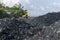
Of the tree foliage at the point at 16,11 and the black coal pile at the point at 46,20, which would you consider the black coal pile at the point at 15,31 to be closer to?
the black coal pile at the point at 46,20

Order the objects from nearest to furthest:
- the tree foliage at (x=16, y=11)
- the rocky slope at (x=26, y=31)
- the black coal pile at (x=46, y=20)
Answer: the rocky slope at (x=26, y=31)
the black coal pile at (x=46, y=20)
the tree foliage at (x=16, y=11)

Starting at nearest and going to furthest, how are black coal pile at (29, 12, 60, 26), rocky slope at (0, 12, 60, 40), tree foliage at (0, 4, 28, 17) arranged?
rocky slope at (0, 12, 60, 40) → black coal pile at (29, 12, 60, 26) → tree foliage at (0, 4, 28, 17)

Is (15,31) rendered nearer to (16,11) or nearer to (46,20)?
(46,20)

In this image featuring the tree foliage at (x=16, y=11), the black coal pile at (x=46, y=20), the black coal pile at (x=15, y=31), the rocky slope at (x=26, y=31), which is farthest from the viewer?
the tree foliage at (x=16, y=11)

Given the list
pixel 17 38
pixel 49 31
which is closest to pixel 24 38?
pixel 17 38

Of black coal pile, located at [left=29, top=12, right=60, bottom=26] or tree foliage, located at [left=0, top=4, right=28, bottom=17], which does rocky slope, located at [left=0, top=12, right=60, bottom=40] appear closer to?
black coal pile, located at [left=29, top=12, right=60, bottom=26]

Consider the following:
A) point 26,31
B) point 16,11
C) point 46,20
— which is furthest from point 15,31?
point 16,11

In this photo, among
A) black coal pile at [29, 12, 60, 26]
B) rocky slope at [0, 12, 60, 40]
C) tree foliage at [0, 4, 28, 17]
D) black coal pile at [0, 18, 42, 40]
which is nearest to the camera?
rocky slope at [0, 12, 60, 40]

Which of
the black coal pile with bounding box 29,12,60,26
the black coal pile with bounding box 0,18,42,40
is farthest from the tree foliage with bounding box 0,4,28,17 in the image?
the black coal pile with bounding box 0,18,42,40

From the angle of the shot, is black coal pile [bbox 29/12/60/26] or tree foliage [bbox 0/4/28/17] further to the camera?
tree foliage [bbox 0/4/28/17]

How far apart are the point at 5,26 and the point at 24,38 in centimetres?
162

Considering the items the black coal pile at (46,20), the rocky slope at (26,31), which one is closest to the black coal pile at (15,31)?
the rocky slope at (26,31)

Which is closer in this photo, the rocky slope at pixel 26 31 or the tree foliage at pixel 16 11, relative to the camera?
the rocky slope at pixel 26 31

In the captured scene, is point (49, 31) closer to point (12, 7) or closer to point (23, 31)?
point (23, 31)
